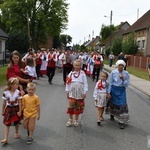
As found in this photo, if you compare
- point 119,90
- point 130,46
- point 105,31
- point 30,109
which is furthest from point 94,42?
point 30,109

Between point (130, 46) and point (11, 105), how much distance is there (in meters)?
34.7

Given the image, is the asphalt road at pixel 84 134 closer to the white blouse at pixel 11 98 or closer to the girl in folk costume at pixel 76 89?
the girl in folk costume at pixel 76 89

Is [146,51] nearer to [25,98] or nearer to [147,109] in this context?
[147,109]

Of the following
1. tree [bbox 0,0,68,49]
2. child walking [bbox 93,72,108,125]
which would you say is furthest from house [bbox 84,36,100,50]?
child walking [bbox 93,72,108,125]

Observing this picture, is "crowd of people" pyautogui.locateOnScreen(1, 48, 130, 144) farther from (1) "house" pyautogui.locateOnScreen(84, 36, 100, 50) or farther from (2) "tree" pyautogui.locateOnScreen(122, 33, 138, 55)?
(1) "house" pyautogui.locateOnScreen(84, 36, 100, 50)

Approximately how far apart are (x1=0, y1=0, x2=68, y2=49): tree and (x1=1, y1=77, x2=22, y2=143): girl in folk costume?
44.0 m

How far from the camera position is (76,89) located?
6.23 m

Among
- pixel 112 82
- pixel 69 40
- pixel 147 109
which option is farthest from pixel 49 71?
pixel 69 40

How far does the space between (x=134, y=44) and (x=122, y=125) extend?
33245 mm

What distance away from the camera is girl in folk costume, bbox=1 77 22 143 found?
5.11 m

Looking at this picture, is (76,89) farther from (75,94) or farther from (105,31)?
(105,31)

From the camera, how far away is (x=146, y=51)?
40.0 metres

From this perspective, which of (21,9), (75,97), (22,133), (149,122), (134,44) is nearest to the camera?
(22,133)

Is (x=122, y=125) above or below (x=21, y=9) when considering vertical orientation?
below
